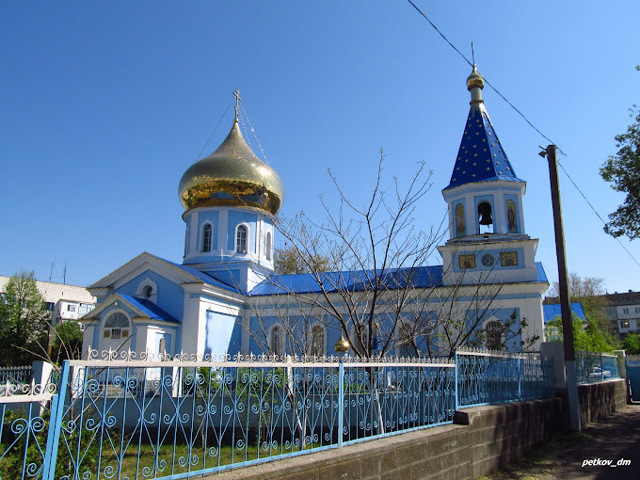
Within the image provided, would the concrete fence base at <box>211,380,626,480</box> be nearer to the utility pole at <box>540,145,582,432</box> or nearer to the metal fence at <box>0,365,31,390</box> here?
the utility pole at <box>540,145,582,432</box>

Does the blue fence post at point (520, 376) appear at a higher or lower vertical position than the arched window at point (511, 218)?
lower

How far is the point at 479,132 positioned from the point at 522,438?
13.8 meters

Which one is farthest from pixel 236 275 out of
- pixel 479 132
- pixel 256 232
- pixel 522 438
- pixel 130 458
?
pixel 522 438

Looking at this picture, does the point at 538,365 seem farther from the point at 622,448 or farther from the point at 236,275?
the point at 236,275

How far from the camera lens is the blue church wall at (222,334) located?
1772cm

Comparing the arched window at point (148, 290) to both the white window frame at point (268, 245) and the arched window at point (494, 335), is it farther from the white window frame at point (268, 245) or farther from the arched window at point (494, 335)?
the arched window at point (494, 335)

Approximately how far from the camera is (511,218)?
1739cm

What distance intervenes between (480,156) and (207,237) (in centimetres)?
1106

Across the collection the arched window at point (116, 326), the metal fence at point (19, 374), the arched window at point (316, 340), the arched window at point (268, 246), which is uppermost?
A: the arched window at point (268, 246)

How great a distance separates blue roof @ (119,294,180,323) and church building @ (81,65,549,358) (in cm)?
6

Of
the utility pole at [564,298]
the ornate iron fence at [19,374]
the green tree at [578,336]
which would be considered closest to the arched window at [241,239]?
the ornate iron fence at [19,374]

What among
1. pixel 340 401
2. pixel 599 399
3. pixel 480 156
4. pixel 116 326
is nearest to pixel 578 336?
pixel 480 156

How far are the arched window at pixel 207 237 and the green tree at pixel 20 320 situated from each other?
45.9 ft

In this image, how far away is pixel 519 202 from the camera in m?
17.5
